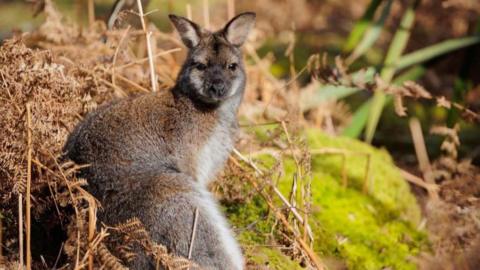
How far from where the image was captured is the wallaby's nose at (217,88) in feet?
15.8

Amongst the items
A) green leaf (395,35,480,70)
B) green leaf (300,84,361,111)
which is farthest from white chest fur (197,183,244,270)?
green leaf (395,35,480,70)

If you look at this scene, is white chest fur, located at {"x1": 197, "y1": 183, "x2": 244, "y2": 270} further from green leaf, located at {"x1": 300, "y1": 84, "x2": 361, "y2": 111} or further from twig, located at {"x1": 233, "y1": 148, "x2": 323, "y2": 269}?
green leaf, located at {"x1": 300, "y1": 84, "x2": 361, "y2": 111}

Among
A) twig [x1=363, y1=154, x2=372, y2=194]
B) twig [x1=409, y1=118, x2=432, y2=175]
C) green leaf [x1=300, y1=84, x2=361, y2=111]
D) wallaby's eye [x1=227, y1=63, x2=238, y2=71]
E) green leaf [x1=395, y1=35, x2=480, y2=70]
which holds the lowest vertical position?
twig [x1=409, y1=118, x2=432, y2=175]

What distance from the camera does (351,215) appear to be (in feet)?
19.6

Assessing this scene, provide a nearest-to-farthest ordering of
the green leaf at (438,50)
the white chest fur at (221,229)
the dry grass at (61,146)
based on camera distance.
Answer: the dry grass at (61,146) → the white chest fur at (221,229) → the green leaf at (438,50)

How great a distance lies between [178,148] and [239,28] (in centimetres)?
95

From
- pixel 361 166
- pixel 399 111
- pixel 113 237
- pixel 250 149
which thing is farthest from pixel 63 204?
pixel 361 166

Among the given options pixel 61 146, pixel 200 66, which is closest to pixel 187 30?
pixel 200 66

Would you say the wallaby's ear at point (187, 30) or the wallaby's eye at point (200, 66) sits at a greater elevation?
the wallaby's ear at point (187, 30)

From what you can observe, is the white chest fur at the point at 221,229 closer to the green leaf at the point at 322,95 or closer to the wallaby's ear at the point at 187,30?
the wallaby's ear at the point at 187,30

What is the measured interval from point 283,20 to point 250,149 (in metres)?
8.62

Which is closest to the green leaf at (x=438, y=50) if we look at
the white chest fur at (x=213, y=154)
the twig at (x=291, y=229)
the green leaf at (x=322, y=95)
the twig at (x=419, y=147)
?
the green leaf at (x=322, y=95)

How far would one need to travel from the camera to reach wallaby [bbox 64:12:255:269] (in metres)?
4.14

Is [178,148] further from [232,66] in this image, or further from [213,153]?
[232,66]
